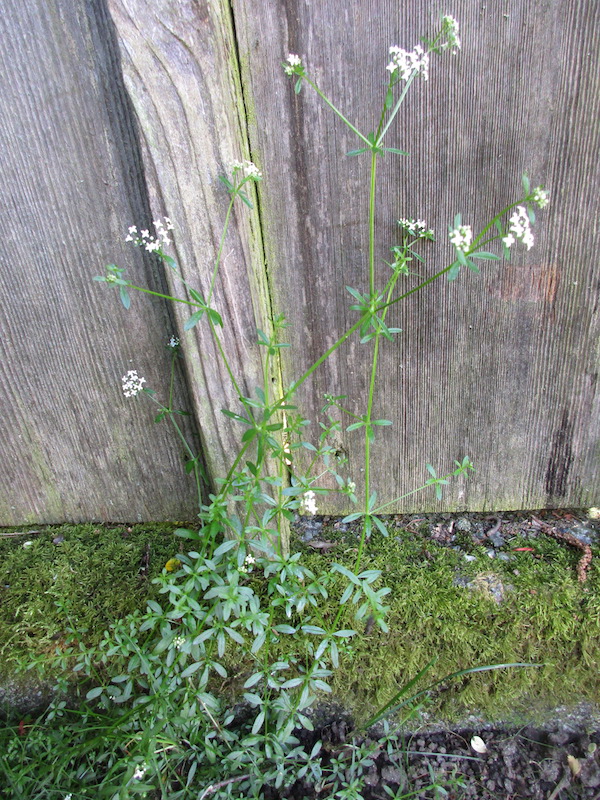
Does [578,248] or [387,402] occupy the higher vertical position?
[578,248]

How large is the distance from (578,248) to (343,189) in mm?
735

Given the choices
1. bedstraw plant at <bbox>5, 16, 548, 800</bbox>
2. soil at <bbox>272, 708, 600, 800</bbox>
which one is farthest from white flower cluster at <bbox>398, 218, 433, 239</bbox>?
soil at <bbox>272, 708, 600, 800</bbox>

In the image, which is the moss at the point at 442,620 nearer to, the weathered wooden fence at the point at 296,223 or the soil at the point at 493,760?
the soil at the point at 493,760

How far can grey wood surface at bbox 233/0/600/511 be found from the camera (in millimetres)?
1431

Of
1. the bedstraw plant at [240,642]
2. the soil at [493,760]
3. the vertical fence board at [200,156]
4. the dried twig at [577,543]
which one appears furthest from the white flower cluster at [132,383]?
the dried twig at [577,543]

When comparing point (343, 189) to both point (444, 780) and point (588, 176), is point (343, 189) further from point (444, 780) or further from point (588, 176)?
point (444, 780)

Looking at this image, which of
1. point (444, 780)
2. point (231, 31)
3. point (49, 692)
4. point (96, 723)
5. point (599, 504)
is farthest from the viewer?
point (599, 504)

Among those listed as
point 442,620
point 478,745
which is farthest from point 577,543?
point 478,745

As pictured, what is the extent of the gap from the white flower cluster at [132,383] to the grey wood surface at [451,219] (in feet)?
1.74

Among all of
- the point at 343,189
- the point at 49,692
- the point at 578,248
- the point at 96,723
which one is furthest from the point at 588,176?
the point at 49,692

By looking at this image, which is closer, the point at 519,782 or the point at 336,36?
the point at 336,36

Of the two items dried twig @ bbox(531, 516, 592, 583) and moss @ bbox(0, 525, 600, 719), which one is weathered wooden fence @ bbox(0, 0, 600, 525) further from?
moss @ bbox(0, 525, 600, 719)

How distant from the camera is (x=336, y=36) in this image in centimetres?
144

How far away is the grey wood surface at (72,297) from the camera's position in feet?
4.92
